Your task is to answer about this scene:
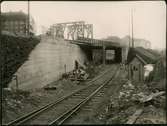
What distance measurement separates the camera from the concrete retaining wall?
17516 millimetres

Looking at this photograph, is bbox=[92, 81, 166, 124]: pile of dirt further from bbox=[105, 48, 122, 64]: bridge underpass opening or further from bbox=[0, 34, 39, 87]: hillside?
bbox=[105, 48, 122, 64]: bridge underpass opening

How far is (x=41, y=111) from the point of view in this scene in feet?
40.6

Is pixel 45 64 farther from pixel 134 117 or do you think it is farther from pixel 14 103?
pixel 134 117

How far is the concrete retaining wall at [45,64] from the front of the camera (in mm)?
17516

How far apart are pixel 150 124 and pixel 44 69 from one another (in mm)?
13854

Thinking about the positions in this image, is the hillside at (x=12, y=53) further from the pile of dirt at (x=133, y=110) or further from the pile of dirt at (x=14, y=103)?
the pile of dirt at (x=133, y=110)

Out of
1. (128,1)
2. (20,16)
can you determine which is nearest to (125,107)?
(128,1)

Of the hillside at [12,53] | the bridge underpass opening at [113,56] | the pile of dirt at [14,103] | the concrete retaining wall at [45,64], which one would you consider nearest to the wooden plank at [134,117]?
the pile of dirt at [14,103]

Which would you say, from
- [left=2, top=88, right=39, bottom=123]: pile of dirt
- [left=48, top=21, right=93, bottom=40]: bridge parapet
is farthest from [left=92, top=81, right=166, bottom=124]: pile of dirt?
[left=48, top=21, right=93, bottom=40]: bridge parapet

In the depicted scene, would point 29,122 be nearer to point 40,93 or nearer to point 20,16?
point 40,93

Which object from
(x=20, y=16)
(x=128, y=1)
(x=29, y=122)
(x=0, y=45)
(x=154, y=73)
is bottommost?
(x=29, y=122)

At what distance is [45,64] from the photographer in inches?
846

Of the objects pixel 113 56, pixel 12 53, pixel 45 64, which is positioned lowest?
pixel 45 64

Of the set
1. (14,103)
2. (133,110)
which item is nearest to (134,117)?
(133,110)
